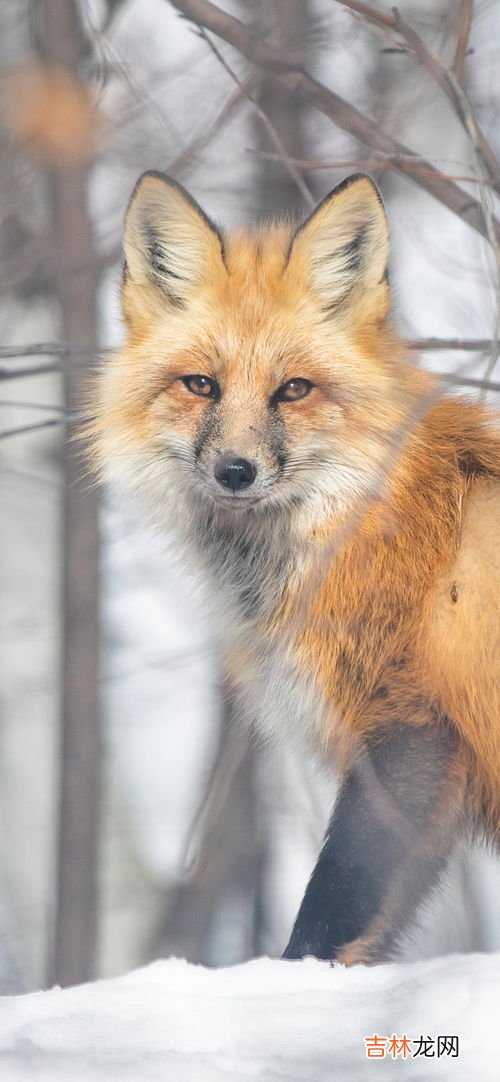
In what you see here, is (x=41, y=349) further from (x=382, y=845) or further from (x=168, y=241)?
(x=382, y=845)

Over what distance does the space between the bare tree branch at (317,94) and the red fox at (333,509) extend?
0.42 metres

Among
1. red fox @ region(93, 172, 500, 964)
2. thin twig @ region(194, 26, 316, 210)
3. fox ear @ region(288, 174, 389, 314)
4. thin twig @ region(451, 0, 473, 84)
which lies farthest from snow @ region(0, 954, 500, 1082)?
thin twig @ region(451, 0, 473, 84)

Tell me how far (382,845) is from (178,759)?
5596 mm

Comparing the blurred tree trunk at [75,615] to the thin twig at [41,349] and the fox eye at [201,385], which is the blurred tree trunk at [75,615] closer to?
the thin twig at [41,349]

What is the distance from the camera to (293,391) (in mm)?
3656

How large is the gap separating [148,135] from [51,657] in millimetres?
4247

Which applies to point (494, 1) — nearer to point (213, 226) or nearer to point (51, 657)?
point (213, 226)

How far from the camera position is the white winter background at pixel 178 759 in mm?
2428

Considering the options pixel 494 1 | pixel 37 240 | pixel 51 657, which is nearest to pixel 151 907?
pixel 51 657

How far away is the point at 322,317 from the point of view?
3.81m

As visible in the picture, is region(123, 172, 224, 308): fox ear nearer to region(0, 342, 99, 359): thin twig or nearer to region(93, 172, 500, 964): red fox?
region(93, 172, 500, 964): red fox

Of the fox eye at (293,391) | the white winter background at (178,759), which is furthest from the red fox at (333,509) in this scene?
the white winter background at (178,759)

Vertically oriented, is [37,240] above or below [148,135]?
below

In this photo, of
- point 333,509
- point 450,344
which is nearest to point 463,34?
point 450,344
